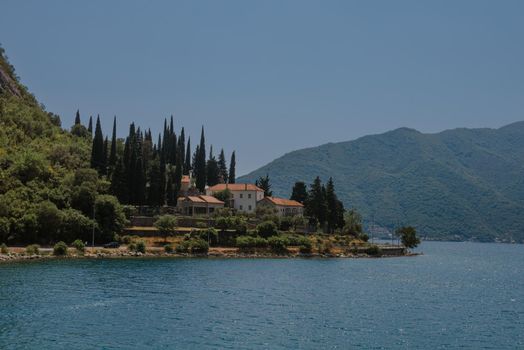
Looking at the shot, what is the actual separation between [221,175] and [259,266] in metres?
73.6

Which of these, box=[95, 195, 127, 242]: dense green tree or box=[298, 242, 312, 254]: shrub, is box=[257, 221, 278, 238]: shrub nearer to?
Answer: box=[298, 242, 312, 254]: shrub

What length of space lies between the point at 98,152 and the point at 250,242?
35526 millimetres

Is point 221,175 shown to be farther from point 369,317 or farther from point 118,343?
point 118,343

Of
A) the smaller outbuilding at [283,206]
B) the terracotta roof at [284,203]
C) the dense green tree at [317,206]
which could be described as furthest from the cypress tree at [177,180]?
the dense green tree at [317,206]

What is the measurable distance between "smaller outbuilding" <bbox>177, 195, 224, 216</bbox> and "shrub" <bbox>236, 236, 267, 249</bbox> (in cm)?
1719

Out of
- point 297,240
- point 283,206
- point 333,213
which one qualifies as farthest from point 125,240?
point 333,213

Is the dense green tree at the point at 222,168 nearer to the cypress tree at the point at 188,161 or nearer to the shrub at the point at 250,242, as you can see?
the cypress tree at the point at 188,161

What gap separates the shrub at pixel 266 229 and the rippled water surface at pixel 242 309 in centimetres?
2770

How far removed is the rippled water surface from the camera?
109 ft

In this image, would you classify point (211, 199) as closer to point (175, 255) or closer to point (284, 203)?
point (284, 203)

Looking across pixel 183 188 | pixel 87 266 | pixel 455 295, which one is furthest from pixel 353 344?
pixel 183 188

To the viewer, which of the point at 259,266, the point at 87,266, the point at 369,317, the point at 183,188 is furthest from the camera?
the point at 183,188

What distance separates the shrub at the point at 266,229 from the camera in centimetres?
9962

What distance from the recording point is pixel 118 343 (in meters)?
31.2
